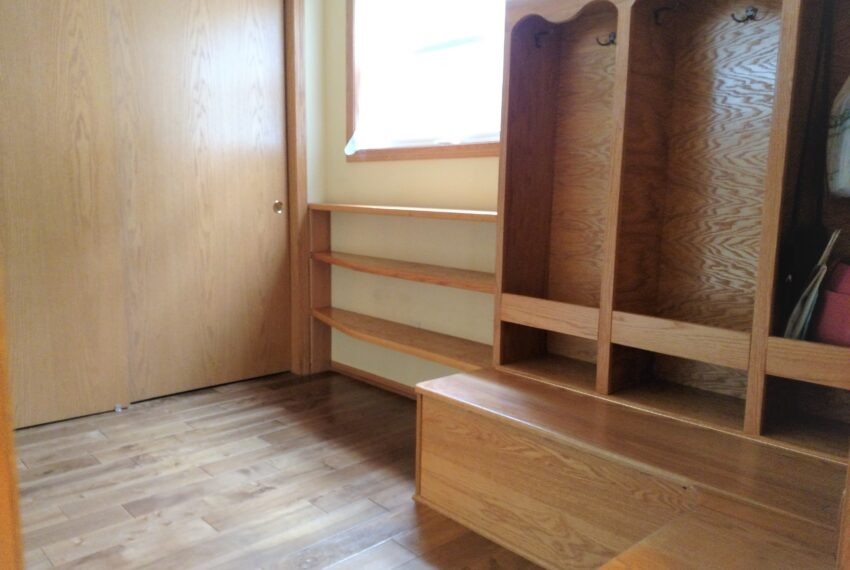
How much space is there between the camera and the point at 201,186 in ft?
10.5

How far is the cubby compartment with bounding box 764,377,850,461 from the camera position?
63.3 inches

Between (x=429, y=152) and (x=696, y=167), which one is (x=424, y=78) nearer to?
(x=429, y=152)

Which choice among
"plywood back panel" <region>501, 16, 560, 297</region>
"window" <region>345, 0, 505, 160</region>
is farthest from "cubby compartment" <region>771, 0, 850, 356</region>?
"window" <region>345, 0, 505, 160</region>

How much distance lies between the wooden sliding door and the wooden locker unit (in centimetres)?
172

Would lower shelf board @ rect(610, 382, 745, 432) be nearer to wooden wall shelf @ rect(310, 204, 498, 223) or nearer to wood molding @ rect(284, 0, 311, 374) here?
wooden wall shelf @ rect(310, 204, 498, 223)

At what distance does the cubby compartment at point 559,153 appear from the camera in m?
2.16

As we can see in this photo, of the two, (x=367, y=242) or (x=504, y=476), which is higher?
(x=367, y=242)

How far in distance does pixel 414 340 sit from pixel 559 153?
42.6 inches

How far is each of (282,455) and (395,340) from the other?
0.71m

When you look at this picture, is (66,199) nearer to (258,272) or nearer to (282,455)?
(258,272)

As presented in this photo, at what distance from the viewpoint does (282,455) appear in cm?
251

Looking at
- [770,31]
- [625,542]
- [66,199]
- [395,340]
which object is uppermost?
[770,31]

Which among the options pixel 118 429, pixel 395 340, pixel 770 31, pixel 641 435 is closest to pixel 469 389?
pixel 641 435

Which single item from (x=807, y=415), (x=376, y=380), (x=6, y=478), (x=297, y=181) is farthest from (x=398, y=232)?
(x=6, y=478)
